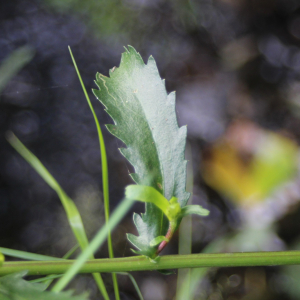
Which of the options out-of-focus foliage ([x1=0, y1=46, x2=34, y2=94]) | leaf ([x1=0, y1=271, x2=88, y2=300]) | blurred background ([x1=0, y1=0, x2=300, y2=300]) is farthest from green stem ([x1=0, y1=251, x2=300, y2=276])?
out-of-focus foliage ([x1=0, y1=46, x2=34, y2=94])

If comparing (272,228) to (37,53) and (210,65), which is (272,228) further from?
(37,53)

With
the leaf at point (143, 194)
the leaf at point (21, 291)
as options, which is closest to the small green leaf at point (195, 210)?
the leaf at point (143, 194)

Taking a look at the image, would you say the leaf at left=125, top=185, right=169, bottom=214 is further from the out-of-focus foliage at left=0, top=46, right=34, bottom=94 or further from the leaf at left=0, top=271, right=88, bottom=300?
the out-of-focus foliage at left=0, top=46, right=34, bottom=94

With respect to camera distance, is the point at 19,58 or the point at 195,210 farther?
the point at 19,58

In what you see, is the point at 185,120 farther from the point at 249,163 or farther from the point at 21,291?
the point at 21,291

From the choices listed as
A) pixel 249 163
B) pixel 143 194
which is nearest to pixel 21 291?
pixel 143 194

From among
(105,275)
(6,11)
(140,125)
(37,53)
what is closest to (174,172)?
(140,125)

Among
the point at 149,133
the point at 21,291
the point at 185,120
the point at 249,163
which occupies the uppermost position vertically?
the point at 185,120
